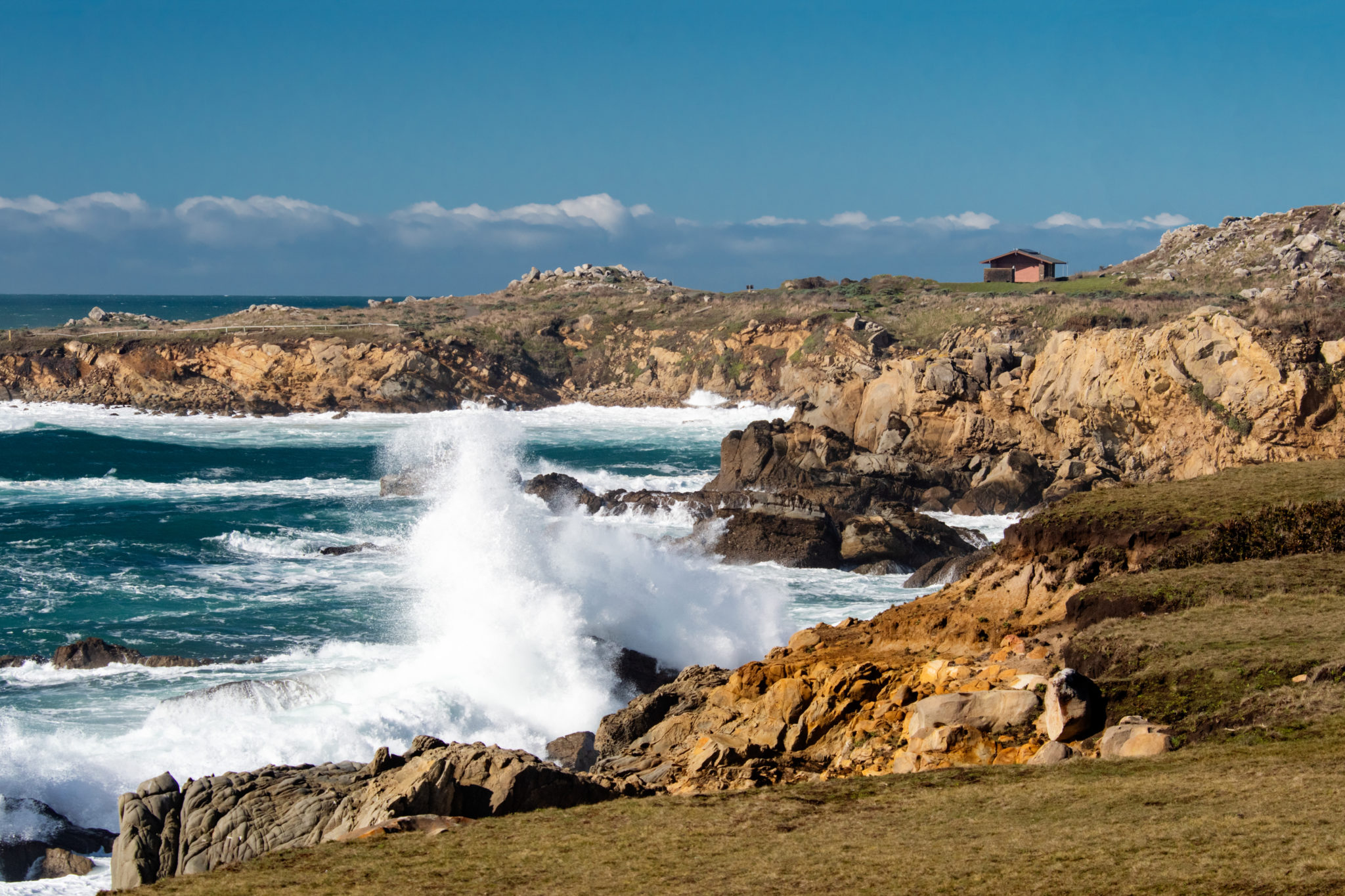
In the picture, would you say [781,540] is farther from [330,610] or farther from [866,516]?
[330,610]

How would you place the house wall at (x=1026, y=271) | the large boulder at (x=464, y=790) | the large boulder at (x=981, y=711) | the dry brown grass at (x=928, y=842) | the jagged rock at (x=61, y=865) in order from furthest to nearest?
the house wall at (x=1026, y=271), the jagged rock at (x=61, y=865), the large boulder at (x=981, y=711), the large boulder at (x=464, y=790), the dry brown grass at (x=928, y=842)

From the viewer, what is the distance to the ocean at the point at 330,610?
19484 millimetres

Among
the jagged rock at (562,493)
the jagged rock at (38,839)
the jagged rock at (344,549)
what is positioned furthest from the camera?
the jagged rock at (562,493)

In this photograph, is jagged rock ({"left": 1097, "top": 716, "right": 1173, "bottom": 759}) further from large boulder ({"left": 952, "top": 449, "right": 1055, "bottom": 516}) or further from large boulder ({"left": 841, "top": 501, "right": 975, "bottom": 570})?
large boulder ({"left": 952, "top": 449, "right": 1055, "bottom": 516})

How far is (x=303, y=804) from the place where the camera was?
1406cm

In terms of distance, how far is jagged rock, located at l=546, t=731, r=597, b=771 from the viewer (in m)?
18.7

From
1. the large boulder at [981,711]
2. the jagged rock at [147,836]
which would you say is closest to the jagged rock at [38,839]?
the jagged rock at [147,836]

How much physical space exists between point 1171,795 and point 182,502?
40131 millimetres

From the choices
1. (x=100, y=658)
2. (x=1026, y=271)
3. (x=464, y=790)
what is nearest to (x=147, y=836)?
(x=464, y=790)

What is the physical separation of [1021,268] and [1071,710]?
8520 cm

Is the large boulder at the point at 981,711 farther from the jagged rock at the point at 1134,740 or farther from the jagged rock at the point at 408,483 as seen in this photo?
the jagged rock at the point at 408,483

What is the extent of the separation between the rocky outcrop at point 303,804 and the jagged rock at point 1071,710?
5574 mm

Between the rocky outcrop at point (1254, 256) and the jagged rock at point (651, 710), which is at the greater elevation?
the rocky outcrop at point (1254, 256)

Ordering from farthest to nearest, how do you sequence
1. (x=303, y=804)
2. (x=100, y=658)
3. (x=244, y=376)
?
(x=244, y=376) → (x=100, y=658) → (x=303, y=804)
